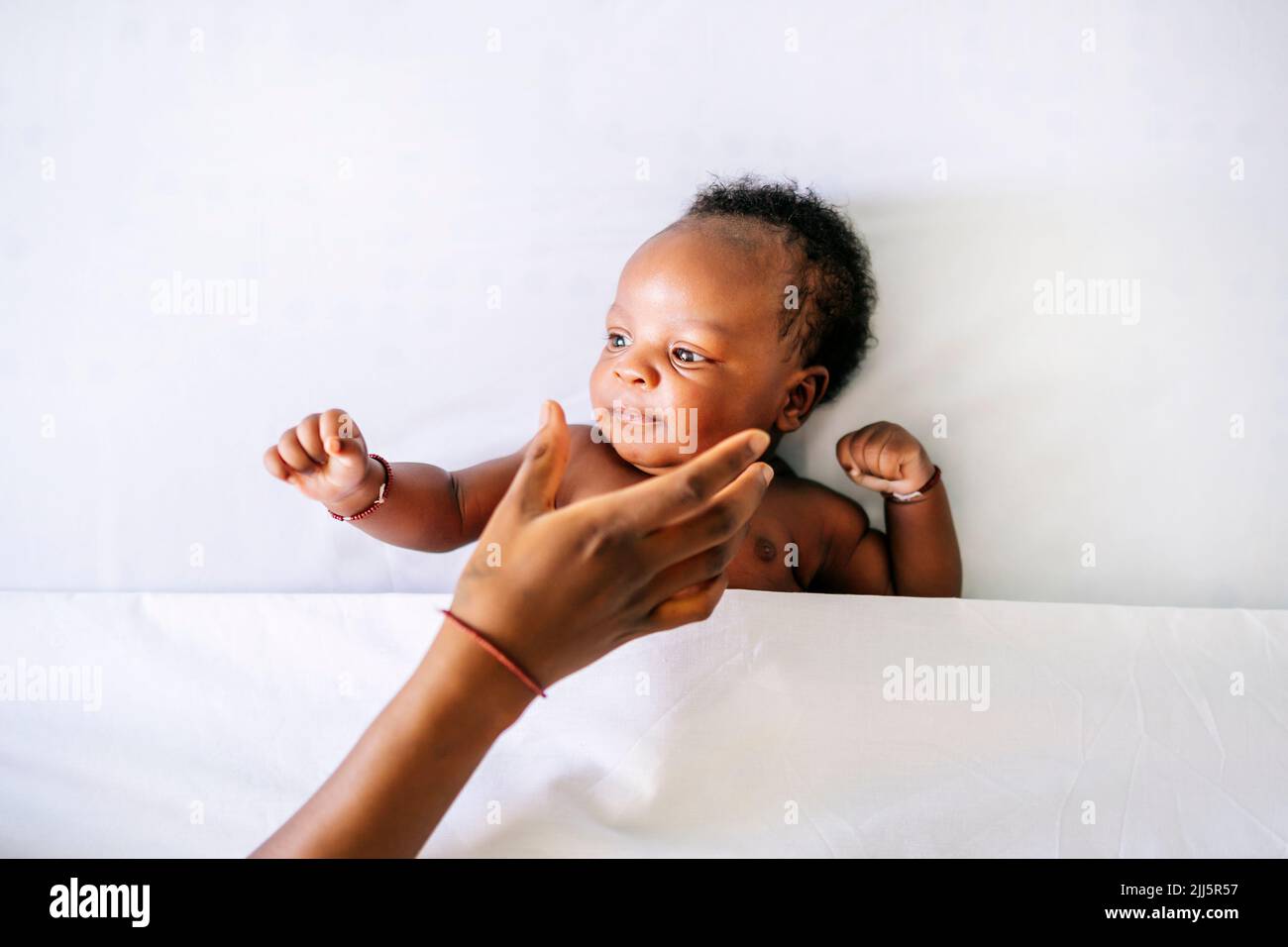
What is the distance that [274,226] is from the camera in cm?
179

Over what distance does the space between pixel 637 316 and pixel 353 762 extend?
88cm

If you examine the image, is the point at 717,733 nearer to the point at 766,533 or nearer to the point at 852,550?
the point at 766,533

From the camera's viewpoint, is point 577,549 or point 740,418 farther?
point 740,418

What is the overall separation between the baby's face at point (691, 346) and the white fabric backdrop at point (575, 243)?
25cm

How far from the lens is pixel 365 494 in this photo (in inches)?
58.7

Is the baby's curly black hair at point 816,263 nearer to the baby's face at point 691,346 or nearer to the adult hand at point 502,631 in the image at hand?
the baby's face at point 691,346

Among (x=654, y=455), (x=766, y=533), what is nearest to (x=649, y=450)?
(x=654, y=455)

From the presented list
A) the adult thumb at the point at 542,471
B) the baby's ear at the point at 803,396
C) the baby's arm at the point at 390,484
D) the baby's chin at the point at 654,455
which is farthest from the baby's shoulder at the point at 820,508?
the adult thumb at the point at 542,471

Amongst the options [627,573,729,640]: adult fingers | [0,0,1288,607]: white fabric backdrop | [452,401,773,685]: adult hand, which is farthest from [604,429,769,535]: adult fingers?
[0,0,1288,607]: white fabric backdrop

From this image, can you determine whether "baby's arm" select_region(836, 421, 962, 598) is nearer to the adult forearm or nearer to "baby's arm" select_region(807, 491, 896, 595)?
"baby's arm" select_region(807, 491, 896, 595)

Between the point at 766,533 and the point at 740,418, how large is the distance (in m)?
0.24

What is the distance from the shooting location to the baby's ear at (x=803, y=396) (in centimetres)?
168
